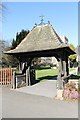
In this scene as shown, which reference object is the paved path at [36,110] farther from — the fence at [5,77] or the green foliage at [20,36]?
the green foliage at [20,36]

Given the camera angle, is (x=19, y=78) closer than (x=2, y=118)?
No

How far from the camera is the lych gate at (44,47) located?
18.7 meters

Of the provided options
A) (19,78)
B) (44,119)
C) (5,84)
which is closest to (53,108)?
(44,119)

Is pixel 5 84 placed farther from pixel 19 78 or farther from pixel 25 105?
pixel 25 105

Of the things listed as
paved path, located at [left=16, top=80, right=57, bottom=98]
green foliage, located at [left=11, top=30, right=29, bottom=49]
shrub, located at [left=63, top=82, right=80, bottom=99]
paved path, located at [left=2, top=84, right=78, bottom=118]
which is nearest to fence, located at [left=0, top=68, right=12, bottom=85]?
paved path, located at [left=16, top=80, right=57, bottom=98]

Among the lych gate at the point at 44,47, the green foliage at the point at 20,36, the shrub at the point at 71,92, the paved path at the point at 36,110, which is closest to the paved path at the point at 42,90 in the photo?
the shrub at the point at 71,92

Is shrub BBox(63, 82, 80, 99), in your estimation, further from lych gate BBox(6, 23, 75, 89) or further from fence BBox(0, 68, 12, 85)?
fence BBox(0, 68, 12, 85)

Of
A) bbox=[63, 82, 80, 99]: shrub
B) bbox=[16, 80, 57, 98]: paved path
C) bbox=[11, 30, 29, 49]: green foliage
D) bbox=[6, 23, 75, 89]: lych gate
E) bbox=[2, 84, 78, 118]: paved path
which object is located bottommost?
bbox=[2, 84, 78, 118]: paved path

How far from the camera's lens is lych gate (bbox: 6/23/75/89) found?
18672mm

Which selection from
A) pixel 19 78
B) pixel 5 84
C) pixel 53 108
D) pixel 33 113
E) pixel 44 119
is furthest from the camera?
pixel 5 84

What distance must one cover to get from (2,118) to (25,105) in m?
2.71

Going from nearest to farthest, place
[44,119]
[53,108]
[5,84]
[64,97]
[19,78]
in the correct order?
[44,119], [53,108], [64,97], [19,78], [5,84]

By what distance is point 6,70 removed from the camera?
22.2 meters

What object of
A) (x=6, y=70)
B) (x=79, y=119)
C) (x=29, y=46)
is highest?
(x=29, y=46)
